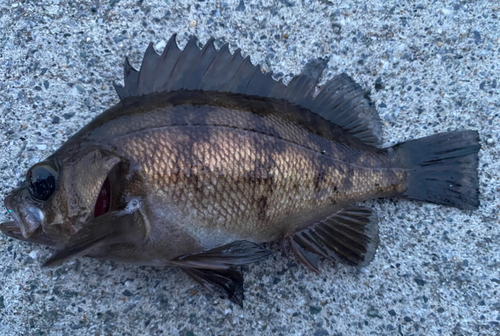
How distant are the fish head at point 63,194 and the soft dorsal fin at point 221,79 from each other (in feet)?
1.25

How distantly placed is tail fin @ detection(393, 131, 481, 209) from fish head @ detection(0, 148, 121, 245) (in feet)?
4.70

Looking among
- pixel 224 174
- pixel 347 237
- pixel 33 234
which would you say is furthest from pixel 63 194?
pixel 347 237

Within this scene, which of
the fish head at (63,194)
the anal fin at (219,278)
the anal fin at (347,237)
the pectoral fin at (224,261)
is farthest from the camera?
the anal fin at (347,237)

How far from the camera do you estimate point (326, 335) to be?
1.71 m

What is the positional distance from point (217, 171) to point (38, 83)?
1266 millimetres

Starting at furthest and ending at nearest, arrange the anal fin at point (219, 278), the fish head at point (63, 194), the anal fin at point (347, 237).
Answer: the anal fin at point (347, 237)
the anal fin at point (219, 278)
the fish head at point (63, 194)

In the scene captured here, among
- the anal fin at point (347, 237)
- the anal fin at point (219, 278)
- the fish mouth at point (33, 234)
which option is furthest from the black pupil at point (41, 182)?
the anal fin at point (347, 237)

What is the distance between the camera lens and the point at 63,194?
135cm

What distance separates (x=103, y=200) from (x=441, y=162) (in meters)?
1.67

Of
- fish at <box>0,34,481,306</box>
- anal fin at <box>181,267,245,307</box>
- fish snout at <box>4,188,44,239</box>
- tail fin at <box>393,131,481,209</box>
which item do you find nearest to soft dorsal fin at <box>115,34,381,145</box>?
fish at <box>0,34,481,306</box>

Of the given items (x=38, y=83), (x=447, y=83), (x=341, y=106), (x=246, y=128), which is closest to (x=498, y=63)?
(x=447, y=83)

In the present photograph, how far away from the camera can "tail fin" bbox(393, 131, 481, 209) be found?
178 centimetres

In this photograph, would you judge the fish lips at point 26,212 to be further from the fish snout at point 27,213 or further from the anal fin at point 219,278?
the anal fin at point 219,278

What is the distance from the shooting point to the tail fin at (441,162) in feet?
5.83
